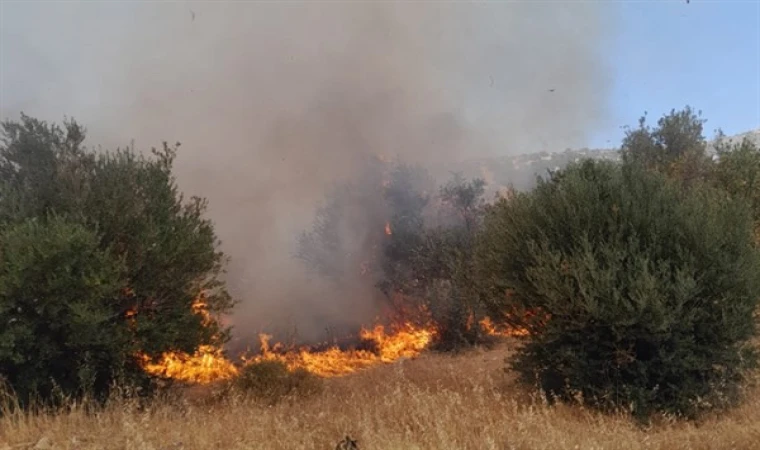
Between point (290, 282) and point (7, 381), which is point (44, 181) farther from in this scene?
point (290, 282)

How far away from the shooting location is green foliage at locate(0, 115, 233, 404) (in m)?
8.05

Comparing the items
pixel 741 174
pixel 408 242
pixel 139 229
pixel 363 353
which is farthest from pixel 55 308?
pixel 741 174

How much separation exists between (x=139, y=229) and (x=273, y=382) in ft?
12.0

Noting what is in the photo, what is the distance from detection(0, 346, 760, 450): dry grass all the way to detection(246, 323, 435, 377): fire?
20.6 ft

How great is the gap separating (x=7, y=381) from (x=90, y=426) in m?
2.12

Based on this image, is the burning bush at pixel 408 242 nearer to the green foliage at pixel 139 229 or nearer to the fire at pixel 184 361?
the fire at pixel 184 361

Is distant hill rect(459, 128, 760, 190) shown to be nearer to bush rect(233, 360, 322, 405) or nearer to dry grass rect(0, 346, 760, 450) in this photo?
bush rect(233, 360, 322, 405)

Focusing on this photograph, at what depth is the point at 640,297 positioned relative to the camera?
6.35m

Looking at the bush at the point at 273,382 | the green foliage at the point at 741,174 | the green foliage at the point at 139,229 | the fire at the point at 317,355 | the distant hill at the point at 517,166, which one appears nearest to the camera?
the green foliage at the point at 139,229

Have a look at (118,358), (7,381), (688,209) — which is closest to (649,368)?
(688,209)

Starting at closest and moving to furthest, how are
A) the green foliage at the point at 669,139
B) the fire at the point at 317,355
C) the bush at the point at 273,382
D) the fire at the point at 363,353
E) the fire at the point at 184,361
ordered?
the fire at the point at 184,361 < the fire at the point at 317,355 < the bush at the point at 273,382 < the fire at the point at 363,353 < the green foliage at the point at 669,139

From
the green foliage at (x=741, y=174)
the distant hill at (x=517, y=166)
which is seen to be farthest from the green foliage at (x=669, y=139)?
the distant hill at (x=517, y=166)

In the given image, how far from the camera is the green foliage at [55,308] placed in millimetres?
6801

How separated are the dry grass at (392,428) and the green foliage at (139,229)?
49.5 inches
